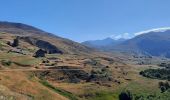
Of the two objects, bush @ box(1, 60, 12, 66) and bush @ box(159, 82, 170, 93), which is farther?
bush @ box(159, 82, 170, 93)

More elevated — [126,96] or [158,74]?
[158,74]

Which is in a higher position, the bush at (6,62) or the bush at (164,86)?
the bush at (6,62)

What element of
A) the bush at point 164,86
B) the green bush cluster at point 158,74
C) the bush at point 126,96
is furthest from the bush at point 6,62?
the green bush cluster at point 158,74

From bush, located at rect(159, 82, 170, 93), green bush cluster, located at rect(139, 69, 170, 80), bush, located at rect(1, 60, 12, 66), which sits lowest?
bush, located at rect(159, 82, 170, 93)

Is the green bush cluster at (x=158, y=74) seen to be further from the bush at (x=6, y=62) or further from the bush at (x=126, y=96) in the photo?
the bush at (x=6, y=62)

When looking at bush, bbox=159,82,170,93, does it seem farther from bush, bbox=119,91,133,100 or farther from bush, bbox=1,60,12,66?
bush, bbox=1,60,12,66

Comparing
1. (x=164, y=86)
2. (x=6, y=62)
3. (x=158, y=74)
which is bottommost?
(x=164, y=86)

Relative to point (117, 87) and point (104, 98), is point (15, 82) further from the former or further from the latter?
point (117, 87)

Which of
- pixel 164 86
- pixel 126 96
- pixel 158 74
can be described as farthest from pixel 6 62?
pixel 158 74

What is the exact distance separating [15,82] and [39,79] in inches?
809

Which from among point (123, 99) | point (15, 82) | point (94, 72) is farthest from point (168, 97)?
point (15, 82)

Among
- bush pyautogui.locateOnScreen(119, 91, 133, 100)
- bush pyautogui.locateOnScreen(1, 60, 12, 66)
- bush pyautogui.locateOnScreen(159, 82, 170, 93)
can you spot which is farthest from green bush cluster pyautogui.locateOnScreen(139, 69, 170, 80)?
bush pyautogui.locateOnScreen(1, 60, 12, 66)

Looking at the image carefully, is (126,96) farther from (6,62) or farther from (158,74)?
(158,74)

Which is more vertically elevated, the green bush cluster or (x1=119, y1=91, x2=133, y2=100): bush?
the green bush cluster
